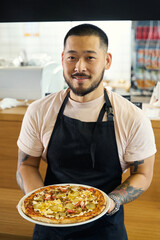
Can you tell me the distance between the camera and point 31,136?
1.81m

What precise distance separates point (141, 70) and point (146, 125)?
121 inches

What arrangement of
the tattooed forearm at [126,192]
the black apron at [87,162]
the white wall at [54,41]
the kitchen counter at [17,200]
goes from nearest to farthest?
the tattooed forearm at [126,192], the black apron at [87,162], the kitchen counter at [17,200], the white wall at [54,41]

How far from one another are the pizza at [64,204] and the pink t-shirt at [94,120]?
1.02 feet

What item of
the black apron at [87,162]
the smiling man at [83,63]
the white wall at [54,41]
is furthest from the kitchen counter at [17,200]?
the white wall at [54,41]

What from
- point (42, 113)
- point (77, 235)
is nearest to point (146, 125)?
point (42, 113)

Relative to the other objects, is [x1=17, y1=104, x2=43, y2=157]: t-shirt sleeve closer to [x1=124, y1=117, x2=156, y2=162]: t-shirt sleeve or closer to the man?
the man

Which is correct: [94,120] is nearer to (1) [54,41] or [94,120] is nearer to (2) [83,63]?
(2) [83,63]

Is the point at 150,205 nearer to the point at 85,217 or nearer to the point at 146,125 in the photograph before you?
the point at 146,125

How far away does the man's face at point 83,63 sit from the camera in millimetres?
1622

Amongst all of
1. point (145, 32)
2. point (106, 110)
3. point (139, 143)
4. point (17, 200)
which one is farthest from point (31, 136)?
point (145, 32)

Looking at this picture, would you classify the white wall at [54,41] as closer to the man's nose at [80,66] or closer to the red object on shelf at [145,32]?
the red object on shelf at [145,32]

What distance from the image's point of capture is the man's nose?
63.3 inches

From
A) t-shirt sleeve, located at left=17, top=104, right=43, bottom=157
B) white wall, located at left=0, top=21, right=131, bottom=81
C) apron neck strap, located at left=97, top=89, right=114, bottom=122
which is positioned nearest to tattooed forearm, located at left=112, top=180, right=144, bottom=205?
apron neck strap, located at left=97, top=89, right=114, bottom=122

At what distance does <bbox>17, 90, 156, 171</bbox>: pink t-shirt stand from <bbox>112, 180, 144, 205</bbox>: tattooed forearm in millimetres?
140
